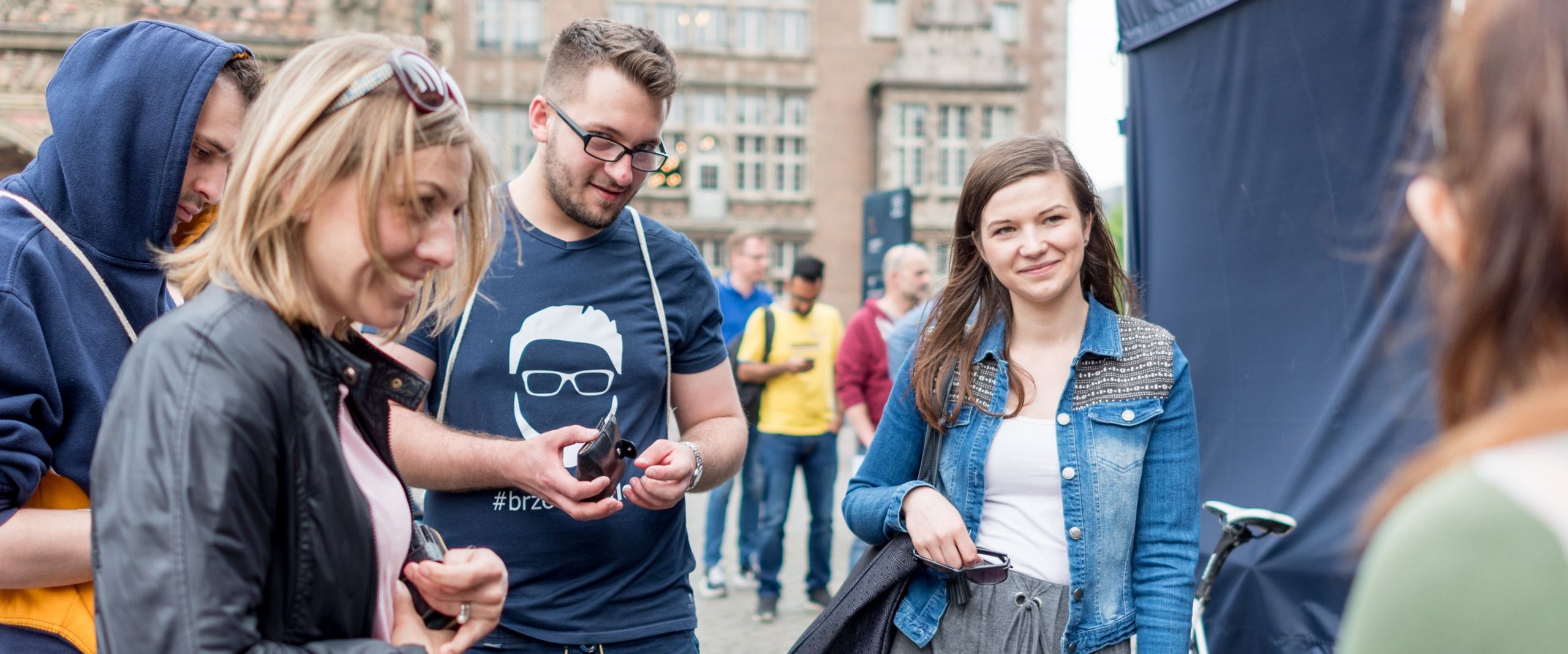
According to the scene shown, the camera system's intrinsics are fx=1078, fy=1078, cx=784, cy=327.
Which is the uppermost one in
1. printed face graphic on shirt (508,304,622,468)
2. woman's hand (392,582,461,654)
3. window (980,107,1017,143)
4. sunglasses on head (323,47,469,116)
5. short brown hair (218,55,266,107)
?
window (980,107,1017,143)

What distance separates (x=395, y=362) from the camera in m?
1.35

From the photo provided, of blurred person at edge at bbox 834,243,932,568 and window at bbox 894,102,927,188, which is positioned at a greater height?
window at bbox 894,102,927,188

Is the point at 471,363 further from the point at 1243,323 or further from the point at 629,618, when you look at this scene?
the point at 1243,323

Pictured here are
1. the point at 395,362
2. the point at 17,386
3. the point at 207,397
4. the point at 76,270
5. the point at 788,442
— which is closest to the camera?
the point at 207,397

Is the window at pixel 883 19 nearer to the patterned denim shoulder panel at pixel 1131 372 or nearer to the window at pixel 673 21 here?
the window at pixel 673 21

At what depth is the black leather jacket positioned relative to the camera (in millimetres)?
1018

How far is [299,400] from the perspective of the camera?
1.12 metres

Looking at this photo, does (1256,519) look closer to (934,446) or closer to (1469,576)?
(934,446)

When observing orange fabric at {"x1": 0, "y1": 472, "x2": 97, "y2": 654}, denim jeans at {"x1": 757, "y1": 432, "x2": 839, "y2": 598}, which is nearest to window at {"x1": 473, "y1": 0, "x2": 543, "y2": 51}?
denim jeans at {"x1": 757, "y1": 432, "x2": 839, "y2": 598}

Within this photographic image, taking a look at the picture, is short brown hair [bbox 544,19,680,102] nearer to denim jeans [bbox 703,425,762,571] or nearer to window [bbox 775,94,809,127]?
denim jeans [bbox 703,425,762,571]

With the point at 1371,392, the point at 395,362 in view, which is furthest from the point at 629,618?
the point at 1371,392

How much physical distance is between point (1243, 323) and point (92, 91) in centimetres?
339

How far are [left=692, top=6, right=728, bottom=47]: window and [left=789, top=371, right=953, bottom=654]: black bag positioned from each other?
1012 inches

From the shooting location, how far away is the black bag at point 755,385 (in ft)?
22.7
